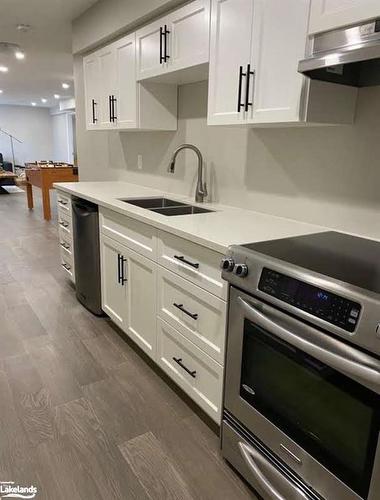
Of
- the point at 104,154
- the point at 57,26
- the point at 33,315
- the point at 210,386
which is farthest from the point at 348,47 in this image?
the point at 57,26

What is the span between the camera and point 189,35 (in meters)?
2.04

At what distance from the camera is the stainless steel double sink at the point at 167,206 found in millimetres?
2381

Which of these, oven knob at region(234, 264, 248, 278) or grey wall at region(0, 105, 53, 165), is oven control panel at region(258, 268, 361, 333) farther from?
grey wall at region(0, 105, 53, 165)

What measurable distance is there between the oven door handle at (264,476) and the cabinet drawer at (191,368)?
24 centimetres

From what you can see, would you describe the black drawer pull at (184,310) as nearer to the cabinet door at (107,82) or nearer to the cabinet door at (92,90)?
the cabinet door at (107,82)

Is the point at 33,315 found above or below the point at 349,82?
below

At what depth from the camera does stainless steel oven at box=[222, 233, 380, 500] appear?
96 cm

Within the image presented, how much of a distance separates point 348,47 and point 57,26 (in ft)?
12.2

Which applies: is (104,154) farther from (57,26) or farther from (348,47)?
(348,47)

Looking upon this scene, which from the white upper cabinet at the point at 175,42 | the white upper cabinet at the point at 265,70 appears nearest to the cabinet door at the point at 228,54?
the white upper cabinet at the point at 265,70

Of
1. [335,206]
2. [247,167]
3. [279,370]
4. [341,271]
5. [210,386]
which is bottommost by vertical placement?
[210,386]

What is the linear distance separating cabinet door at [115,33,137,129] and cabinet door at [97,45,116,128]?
86mm

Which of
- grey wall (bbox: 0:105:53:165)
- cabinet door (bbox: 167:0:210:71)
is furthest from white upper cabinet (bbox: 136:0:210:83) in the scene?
grey wall (bbox: 0:105:53:165)

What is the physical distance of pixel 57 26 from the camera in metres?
3.92
